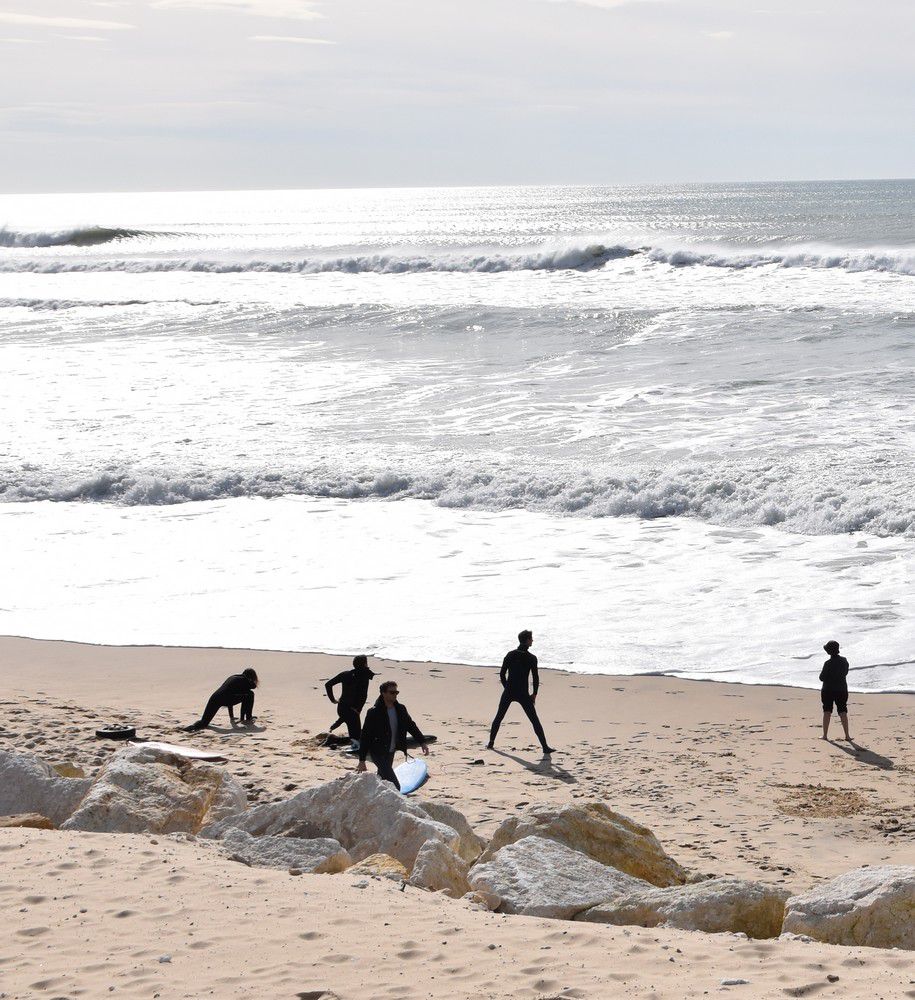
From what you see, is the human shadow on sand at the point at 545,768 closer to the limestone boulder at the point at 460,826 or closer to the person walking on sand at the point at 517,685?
the person walking on sand at the point at 517,685

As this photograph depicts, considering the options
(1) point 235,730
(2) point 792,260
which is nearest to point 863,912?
(1) point 235,730

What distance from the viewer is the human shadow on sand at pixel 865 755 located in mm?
8852

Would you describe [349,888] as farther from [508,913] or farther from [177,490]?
[177,490]

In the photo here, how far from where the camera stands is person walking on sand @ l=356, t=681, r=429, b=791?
8414mm

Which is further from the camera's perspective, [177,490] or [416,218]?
[416,218]

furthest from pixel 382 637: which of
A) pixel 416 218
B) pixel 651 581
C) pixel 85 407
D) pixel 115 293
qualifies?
pixel 416 218

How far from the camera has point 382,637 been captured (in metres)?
11.9

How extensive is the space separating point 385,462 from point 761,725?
9.98 metres

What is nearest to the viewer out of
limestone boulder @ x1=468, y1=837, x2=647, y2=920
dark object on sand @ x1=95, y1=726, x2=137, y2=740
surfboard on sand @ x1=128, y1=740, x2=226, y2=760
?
limestone boulder @ x1=468, y1=837, x2=647, y2=920

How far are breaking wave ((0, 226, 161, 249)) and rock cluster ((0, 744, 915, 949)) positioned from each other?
2735 inches

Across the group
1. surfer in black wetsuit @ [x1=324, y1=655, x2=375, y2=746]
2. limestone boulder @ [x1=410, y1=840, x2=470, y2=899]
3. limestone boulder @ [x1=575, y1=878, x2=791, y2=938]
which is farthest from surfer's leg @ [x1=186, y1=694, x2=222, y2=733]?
limestone boulder @ [x1=575, y1=878, x2=791, y2=938]

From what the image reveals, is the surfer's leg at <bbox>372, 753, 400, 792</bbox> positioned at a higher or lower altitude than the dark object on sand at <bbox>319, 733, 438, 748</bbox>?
higher

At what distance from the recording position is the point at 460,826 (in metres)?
7.16

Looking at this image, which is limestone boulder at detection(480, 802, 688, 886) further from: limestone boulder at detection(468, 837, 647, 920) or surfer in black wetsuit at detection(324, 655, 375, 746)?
surfer in black wetsuit at detection(324, 655, 375, 746)
